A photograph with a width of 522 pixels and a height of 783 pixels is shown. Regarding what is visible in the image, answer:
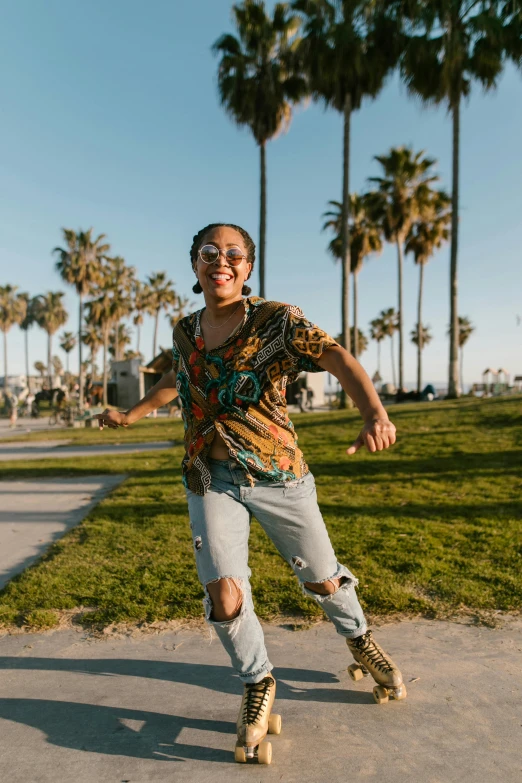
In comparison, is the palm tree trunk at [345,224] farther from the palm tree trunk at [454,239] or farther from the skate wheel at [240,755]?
the skate wheel at [240,755]

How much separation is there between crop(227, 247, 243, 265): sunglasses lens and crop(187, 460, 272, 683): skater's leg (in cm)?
84

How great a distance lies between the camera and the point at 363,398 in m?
2.13

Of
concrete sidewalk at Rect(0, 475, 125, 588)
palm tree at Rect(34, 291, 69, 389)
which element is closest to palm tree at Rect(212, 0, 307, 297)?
concrete sidewalk at Rect(0, 475, 125, 588)

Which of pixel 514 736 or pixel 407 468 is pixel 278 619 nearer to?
pixel 514 736

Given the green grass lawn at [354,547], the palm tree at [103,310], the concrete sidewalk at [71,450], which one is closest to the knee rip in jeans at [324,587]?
the green grass lawn at [354,547]

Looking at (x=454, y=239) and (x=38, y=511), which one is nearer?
(x=38, y=511)

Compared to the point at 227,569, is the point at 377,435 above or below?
above

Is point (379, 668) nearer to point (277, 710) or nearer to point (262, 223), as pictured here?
point (277, 710)

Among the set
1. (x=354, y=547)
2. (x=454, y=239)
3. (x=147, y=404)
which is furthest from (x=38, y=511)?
(x=454, y=239)

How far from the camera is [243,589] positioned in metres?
2.29

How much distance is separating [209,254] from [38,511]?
519 centimetres

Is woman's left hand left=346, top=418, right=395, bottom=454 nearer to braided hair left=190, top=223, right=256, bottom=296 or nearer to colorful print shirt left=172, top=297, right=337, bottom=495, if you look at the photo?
colorful print shirt left=172, top=297, right=337, bottom=495

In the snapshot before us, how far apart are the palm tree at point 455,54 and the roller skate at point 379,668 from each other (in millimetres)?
19767

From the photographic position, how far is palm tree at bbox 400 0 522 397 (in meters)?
19.5
